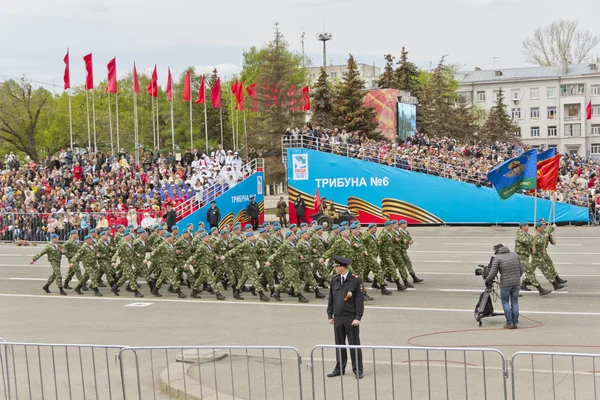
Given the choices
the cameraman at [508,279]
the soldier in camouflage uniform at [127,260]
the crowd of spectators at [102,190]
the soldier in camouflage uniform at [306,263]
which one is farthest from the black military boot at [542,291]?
the crowd of spectators at [102,190]

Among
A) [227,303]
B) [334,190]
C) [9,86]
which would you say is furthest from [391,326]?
[9,86]

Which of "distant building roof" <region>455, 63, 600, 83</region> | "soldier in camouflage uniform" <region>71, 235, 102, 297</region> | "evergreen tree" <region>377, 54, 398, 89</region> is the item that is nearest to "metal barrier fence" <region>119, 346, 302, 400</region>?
"soldier in camouflage uniform" <region>71, 235, 102, 297</region>

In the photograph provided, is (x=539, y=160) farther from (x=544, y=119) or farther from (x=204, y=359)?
(x=544, y=119)

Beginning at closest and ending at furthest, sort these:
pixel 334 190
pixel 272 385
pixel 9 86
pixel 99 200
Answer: pixel 272 385 < pixel 99 200 < pixel 334 190 < pixel 9 86

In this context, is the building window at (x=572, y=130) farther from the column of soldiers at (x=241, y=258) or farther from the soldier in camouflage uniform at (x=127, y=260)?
the soldier in camouflage uniform at (x=127, y=260)

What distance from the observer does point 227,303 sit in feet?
52.5

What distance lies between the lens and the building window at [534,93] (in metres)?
95.8

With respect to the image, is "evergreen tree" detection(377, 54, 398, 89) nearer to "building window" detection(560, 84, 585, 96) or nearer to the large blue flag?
"building window" detection(560, 84, 585, 96)

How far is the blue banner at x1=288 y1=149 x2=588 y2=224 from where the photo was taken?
3262cm

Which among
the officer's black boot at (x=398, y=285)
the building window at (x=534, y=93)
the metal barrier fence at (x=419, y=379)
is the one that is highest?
the building window at (x=534, y=93)

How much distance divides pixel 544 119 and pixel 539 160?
81.9 m

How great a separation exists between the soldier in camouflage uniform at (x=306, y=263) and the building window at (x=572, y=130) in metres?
84.8

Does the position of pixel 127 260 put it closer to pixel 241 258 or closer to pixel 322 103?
pixel 241 258

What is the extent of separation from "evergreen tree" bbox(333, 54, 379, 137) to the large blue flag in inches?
1200
